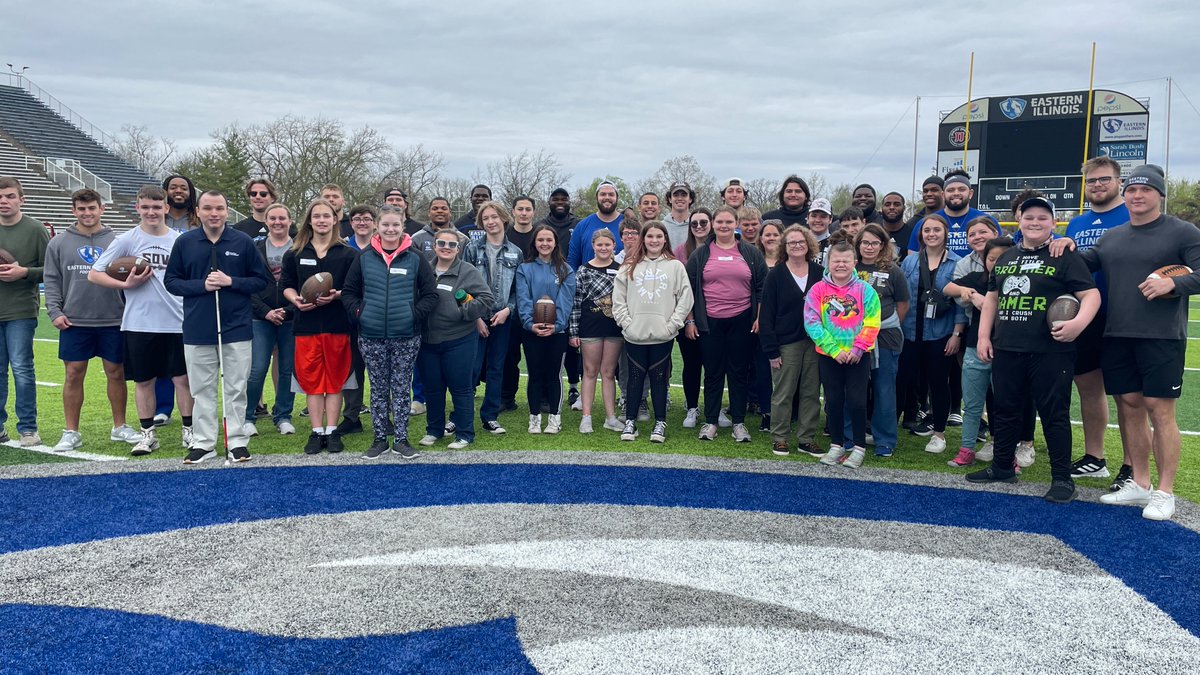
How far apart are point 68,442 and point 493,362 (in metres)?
3.57

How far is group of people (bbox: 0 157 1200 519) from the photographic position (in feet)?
17.4

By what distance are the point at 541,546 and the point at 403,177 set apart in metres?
51.2

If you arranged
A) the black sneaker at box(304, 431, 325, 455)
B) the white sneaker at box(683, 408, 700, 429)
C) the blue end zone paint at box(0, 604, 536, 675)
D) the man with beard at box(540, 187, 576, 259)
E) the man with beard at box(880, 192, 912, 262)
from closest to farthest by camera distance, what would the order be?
the blue end zone paint at box(0, 604, 536, 675) → the black sneaker at box(304, 431, 325, 455) → the white sneaker at box(683, 408, 700, 429) → the man with beard at box(880, 192, 912, 262) → the man with beard at box(540, 187, 576, 259)

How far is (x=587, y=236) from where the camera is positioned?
8211 mm

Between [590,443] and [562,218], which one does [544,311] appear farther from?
[562,218]

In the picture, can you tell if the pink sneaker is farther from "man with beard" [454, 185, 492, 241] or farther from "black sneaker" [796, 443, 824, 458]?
"man with beard" [454, 185, 492, 241]

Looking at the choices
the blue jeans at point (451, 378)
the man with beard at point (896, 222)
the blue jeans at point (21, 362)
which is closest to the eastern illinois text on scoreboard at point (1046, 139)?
the man with beard at point (896, 222)

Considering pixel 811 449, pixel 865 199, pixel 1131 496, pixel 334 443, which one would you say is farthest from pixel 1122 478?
pixel 334 443

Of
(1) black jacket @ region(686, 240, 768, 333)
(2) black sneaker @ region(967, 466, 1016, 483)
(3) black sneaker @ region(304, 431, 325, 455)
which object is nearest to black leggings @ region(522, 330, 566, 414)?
(1) black jacket @ region(686, 240, 768, 333)

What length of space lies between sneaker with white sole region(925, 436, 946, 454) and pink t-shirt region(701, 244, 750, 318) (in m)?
1.91

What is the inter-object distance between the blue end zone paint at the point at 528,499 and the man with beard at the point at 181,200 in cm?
273

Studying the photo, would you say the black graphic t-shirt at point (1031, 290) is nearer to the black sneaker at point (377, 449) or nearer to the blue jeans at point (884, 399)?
the blue jeans at point (884, 399)

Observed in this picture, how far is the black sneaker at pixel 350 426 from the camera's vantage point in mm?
7095

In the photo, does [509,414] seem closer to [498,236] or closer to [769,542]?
[498,236]
